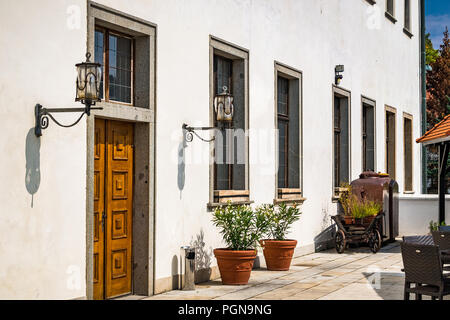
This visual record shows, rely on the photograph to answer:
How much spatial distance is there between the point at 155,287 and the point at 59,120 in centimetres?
280

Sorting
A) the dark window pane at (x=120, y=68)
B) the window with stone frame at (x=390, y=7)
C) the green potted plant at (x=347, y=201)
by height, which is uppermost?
the window with stone frame at (x=390, y=7)

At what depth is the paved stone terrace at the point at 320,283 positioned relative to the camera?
349 inches

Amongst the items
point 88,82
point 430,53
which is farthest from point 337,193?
point 430,53

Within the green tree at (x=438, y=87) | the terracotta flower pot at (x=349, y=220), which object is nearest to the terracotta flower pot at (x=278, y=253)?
the terracotta flower pot at (x=349, y=220)

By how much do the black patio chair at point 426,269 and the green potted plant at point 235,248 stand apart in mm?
3229

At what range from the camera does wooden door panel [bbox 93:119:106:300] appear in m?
8.30

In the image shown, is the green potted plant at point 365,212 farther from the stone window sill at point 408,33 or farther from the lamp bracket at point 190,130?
the stone window sill at point 408,33

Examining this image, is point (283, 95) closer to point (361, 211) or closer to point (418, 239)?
point (361, 211)

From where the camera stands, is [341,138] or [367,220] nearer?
[367,220]

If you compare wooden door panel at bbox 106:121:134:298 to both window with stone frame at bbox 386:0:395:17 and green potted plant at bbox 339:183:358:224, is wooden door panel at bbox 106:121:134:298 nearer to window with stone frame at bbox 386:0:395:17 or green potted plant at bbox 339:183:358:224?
green potted plant at bbox 339:183:358:224

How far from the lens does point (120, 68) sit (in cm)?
887

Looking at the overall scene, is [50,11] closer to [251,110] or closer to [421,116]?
[251,110]

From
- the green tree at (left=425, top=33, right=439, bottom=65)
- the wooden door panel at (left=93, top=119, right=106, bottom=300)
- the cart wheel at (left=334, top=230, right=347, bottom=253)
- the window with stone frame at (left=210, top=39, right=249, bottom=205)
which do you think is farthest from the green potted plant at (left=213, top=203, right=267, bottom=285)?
the green tree at (left=425, top=33, right=439, bottom=65)

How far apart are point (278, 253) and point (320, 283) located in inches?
56.0
